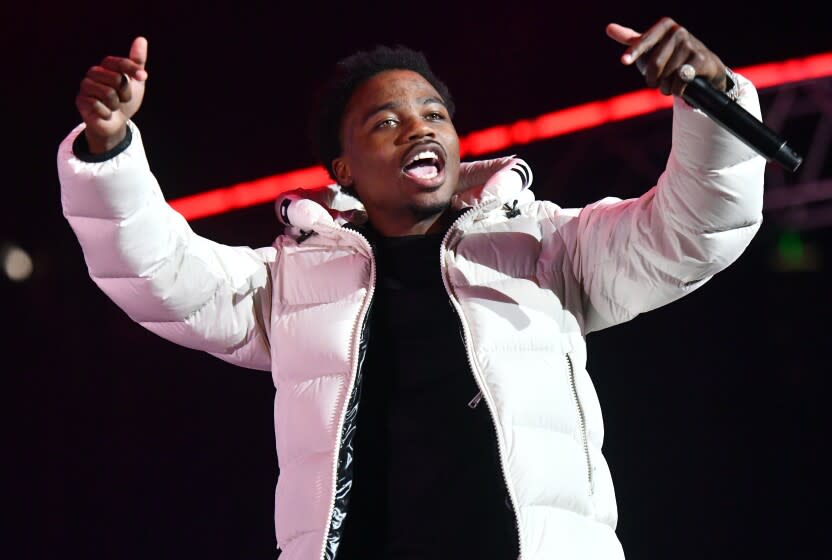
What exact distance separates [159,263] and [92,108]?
0.25 metres

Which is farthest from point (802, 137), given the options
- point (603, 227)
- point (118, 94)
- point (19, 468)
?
point (19, 468)

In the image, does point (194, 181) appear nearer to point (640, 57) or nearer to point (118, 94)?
point (118, 94)

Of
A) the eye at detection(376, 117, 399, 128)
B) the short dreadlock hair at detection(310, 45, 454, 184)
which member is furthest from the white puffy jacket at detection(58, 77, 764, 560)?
the short dreadlock hair at detection(310, 45, 454, 184)

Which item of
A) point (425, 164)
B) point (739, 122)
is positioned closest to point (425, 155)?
point (425, 164)

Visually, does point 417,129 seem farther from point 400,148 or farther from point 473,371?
point 473,371

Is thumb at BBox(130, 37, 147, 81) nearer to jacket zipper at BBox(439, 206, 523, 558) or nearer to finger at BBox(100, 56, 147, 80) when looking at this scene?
finger at BBox(100, 56, 147, 80)

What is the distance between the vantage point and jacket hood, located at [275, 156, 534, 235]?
1556 millimetres

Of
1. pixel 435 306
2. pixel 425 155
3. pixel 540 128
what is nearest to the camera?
pixel 435 306

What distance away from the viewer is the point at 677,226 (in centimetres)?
134

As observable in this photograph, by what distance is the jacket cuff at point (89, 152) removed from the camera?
1.30 meters

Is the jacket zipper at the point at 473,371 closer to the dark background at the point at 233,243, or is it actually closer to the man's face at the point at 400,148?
the man's face at the point at 400,148

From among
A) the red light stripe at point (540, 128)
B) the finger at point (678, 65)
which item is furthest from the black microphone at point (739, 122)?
the red light stripe at point (540, 128)

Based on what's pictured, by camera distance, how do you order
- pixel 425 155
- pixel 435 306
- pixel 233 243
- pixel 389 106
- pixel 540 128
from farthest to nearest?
pixel 233 243, pixel 540 128, pixel 389 106, pixel 425 155, pixel 435 306

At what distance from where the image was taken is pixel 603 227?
1468mm
